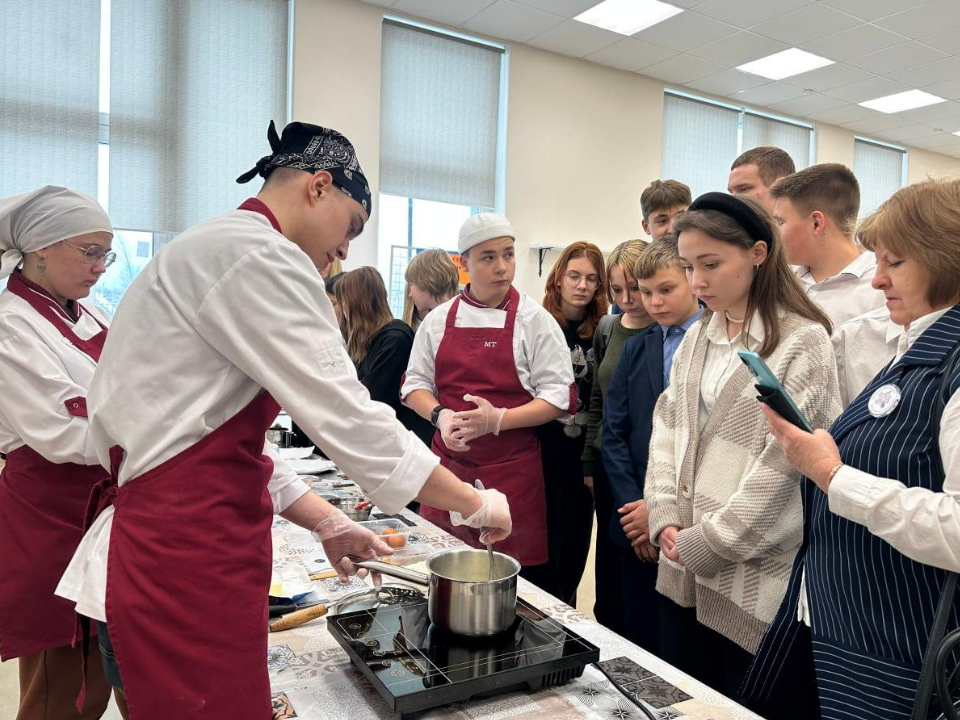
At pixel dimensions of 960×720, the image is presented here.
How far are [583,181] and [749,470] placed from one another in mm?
4767

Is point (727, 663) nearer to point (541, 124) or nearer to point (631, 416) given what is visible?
point (631, 416)

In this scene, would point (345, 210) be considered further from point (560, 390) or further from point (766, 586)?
point (560, 390)

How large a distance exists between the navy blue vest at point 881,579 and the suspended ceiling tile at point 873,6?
4507mm

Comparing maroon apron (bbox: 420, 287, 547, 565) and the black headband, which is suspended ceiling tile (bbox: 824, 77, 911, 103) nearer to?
maroon apron (bbox: 420, 287, 547, 565)

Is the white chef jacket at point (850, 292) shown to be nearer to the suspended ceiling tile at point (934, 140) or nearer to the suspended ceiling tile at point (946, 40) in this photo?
the suspended ceiling tile at point (946, 40)

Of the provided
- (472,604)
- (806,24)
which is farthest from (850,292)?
(806,24)

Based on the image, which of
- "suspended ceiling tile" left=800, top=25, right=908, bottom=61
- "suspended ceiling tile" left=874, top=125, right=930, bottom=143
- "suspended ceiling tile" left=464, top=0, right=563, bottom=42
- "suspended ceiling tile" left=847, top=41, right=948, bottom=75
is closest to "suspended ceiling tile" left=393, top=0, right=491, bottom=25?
"suspended ceiling tile" left=464, top=0, right=563, bottom=42

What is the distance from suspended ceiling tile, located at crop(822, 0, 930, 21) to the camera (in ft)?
15.0

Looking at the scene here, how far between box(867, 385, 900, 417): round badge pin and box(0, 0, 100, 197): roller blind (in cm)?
426

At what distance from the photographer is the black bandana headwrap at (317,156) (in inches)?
41.8

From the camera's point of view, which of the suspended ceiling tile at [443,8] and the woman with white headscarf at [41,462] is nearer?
the woman with white headscarf at [41,462]

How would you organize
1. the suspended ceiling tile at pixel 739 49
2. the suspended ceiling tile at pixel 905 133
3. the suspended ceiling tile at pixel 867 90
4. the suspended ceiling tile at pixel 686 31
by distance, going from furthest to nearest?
the suspended ceiling tile at pixel 905 133 < the suspended ceiling tile at pixel 867 90 < the suspended ceiling tile at pixel 739 49 < the suspended ceiling tile at pixel 686 31

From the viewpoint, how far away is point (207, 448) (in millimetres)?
922

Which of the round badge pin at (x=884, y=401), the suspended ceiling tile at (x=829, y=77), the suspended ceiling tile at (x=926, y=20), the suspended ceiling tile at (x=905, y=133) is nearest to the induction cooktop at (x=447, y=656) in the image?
the round badge pin at (x=884, y=401)
